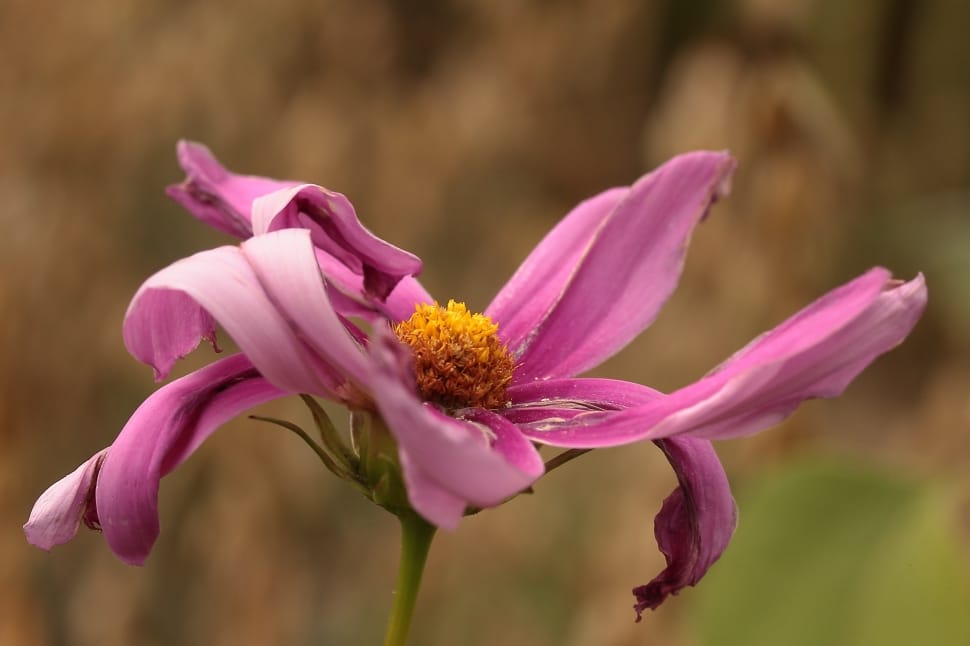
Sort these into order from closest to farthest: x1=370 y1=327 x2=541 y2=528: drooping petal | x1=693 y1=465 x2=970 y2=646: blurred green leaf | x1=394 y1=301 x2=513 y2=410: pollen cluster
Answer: x1=370 y1=327 x2=541 y2=528: drooping petal < x1=394 y1=301 x2=513 y2=410: pollen cluster < x1=693 y1=465 x2=970 y2=646: blurred green leaf

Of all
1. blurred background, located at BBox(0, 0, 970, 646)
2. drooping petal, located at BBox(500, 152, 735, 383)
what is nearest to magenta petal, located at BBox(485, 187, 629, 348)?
drooping petal, located at BBox(500, 152, 735, 383)

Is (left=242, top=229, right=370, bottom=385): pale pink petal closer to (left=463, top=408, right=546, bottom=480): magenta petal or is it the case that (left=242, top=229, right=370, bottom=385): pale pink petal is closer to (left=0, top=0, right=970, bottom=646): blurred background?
(left=463, top=408, right=546, bottom=480): magenta petal

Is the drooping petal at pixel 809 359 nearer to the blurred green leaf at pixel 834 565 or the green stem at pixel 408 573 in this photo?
the green stem at pixel 408 573

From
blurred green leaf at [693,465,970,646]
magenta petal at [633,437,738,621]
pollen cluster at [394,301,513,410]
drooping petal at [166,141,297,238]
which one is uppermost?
drooping petal at [166,141,297,238]

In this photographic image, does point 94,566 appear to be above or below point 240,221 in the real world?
below

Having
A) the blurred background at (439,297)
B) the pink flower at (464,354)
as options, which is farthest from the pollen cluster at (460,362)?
the blurred background at (439,297)

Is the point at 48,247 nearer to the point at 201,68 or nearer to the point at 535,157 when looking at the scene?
the point at 201,68

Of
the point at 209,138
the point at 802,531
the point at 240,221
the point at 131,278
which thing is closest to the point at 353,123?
the point at 209,138
